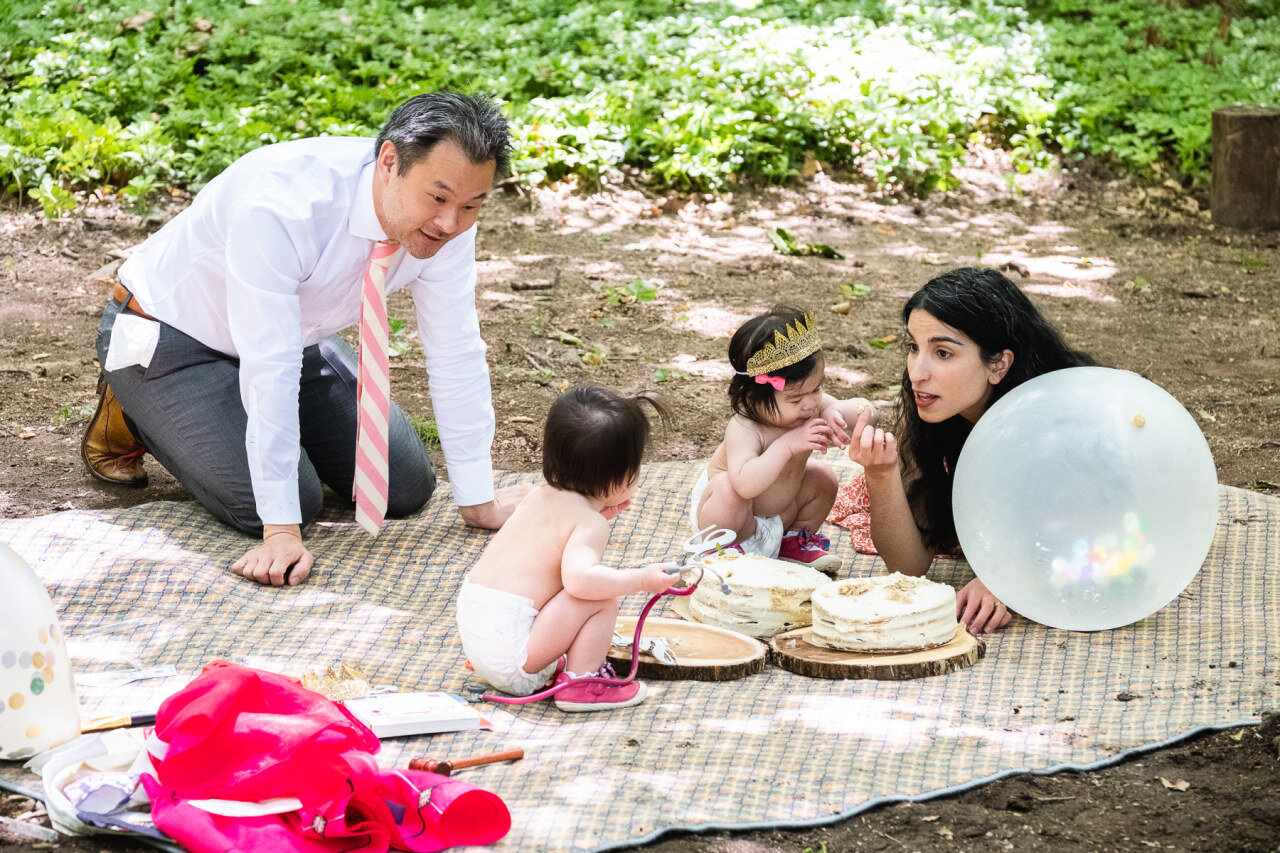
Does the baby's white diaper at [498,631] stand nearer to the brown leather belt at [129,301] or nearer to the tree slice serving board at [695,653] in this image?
the tree slice serving board at [695,653]

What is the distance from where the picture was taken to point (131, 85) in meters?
8.11

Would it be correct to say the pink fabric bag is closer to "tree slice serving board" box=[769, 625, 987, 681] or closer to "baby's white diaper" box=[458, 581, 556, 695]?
"baby's white diaper" box=[458, 581, 556, 695]

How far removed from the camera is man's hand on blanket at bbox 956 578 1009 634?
354 centimetres

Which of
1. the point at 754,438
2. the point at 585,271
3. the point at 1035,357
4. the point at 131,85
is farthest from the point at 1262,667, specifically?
the point at 131,85

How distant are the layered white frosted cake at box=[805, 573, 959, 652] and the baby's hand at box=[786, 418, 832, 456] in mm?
503

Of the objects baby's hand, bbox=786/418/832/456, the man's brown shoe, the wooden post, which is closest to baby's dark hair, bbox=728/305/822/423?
baby's hand, bbox=786/418/832/456

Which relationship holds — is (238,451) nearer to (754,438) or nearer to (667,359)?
(754,438)

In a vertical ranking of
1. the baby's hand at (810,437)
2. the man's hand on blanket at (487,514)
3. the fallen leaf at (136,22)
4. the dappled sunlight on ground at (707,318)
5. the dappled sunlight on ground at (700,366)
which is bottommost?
the dappled sunlight on ground at (700,366)

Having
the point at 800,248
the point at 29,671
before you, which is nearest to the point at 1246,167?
the point at 800,248

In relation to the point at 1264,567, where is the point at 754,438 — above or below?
above

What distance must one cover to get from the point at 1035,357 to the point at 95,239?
5.57 meters

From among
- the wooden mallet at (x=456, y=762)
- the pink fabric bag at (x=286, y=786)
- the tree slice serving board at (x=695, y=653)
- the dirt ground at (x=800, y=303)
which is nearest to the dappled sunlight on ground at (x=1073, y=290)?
the dirt ground at (x=800, y=303)

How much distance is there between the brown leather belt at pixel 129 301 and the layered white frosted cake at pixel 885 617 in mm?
2422

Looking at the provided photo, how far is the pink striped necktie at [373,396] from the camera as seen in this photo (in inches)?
150
